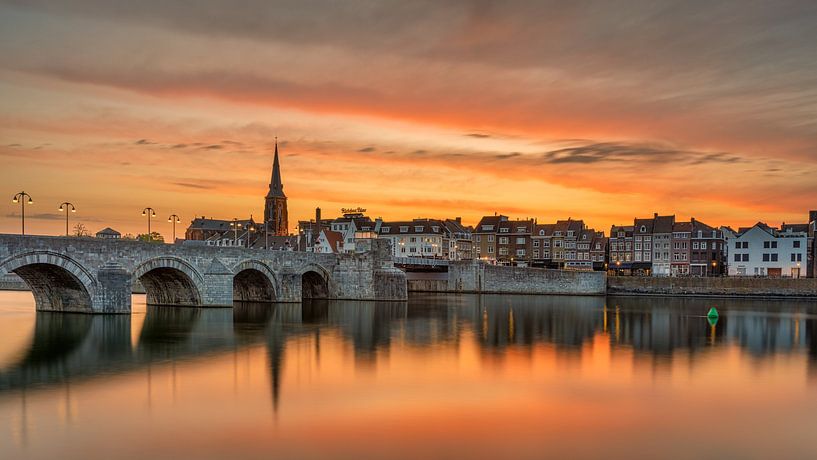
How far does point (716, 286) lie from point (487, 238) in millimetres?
38423

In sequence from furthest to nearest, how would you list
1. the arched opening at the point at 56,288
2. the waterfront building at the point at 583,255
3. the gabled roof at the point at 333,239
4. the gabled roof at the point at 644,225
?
the waterfront building at the point at 583,255 < the gabled roof at the point at 644,225 < the gabled roof at the point at 333,239 < the arched opening at the point at 56,288

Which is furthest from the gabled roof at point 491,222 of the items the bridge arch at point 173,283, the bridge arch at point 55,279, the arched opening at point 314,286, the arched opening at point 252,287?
the bridge arch at point 55,279

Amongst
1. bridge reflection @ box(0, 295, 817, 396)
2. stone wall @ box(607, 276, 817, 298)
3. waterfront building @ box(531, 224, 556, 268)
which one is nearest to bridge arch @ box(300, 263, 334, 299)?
bridge reflection @ box(0, 295, 817, 396)

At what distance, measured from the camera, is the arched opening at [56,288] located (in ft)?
121

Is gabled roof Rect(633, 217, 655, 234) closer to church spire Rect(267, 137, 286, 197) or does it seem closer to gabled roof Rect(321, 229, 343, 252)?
gabled roof Rect(321, 229, 343, 252)

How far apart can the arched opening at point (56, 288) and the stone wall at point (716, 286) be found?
198 feet

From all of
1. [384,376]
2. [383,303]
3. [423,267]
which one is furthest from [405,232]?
[384,376]

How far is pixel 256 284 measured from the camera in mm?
54500

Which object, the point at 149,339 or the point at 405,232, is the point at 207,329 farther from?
the point at 405,232

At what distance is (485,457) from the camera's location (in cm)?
1434

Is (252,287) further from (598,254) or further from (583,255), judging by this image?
(598,254)

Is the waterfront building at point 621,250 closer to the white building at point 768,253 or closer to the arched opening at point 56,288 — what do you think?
the white building at point 768,253

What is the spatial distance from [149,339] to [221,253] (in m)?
15.3

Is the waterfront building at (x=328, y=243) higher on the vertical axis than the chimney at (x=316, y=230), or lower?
lower
